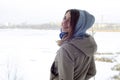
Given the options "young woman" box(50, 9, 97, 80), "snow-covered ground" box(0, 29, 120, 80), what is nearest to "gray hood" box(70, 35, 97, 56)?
"young woman" box(50, 9, 97, 80)

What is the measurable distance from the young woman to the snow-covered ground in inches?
50.9

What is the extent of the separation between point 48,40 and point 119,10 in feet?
3.13

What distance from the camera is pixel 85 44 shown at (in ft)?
3.45

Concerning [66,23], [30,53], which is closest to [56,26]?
[30,53]


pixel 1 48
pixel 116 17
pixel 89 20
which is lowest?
pixel 1 48

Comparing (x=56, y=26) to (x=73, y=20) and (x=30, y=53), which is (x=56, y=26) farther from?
(x=73, y=20)

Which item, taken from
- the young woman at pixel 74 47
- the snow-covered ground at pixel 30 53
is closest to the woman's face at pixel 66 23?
the young woman at pixel 74 47

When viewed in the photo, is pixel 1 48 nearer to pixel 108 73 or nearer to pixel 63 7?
pixel 63 7

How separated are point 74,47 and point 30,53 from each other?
70.4 inches

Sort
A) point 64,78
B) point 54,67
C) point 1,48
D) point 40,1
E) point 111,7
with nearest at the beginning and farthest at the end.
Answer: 1. point 64,78
2. point 54,67
3. point 1,48
4. point 40,1
5. point 111,7

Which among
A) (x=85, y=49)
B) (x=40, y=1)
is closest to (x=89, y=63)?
(x=85, y=49)

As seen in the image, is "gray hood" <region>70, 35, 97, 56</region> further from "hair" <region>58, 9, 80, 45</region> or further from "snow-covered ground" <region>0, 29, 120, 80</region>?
"snow-covered ground" <region>0, 29, 120, 80</region>

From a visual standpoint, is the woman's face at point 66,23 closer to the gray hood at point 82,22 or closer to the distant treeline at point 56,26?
the gray hood at point 82,22

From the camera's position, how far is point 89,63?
114 cm
